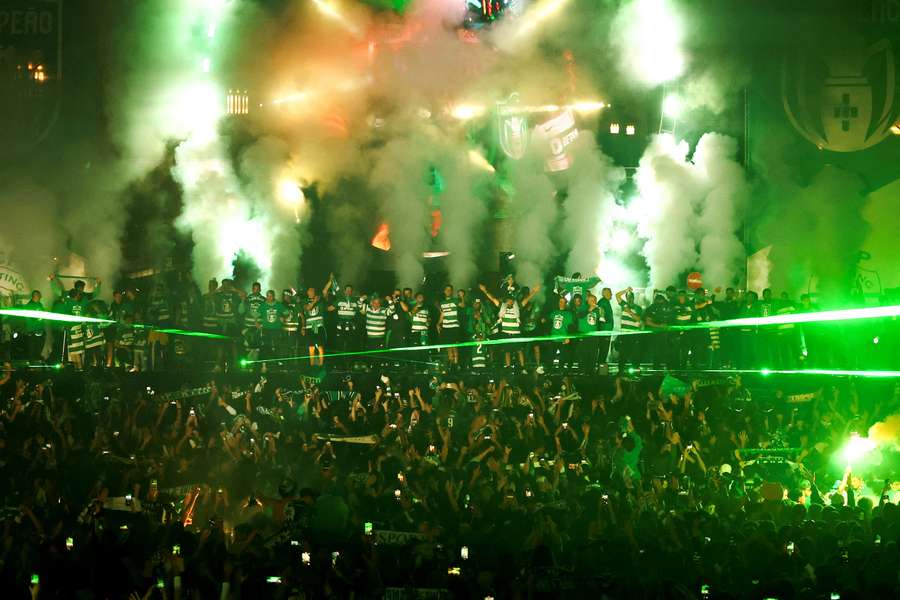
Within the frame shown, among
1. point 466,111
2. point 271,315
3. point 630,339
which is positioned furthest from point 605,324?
point 466,111

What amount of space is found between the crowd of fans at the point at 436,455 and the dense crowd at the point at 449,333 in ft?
0.15

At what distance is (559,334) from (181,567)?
10141mm

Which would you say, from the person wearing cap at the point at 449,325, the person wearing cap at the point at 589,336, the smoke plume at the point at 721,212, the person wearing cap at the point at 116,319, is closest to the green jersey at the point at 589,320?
the person wearing cap at the point at 589,336

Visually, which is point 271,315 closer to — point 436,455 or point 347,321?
point 347,321

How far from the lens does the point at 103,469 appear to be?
36.3ft

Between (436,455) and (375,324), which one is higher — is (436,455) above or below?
below

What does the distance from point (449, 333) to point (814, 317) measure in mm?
5896

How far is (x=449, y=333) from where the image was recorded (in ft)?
57.2

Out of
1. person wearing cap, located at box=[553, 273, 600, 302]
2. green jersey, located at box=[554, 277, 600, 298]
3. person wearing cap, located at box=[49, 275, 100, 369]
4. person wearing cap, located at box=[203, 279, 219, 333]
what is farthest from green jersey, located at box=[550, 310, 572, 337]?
person wearing cap, located at box=[49, 275, 100, 369]

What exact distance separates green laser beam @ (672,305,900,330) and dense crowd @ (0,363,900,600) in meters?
1.21

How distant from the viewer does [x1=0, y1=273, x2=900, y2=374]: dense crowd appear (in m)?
16.6

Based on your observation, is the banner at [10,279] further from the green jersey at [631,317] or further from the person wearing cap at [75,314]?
the green jersey at [631,317]

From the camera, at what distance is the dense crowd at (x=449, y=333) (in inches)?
654

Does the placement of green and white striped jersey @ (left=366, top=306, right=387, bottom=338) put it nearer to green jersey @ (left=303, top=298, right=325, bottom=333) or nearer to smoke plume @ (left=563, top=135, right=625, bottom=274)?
green jersey @ (left=303, top=298, right=325, bottom=333)
